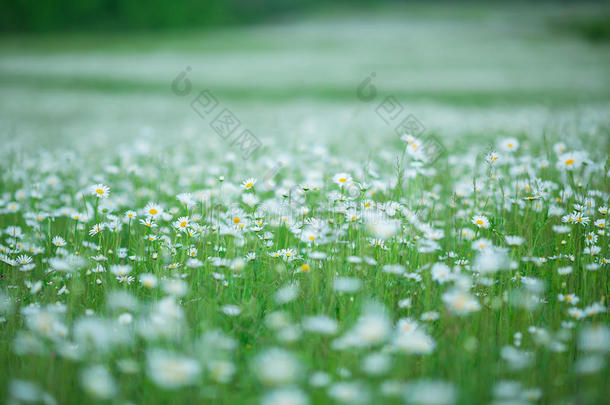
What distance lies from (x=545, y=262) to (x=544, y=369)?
3.54 ft

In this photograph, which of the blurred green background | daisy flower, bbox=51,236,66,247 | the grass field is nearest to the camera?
the grass field

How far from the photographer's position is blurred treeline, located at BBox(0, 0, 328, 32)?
4181 cm

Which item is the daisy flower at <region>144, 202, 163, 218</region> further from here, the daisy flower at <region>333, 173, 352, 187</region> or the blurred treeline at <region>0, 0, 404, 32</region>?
the blurred treeline at <region>0, 0, 404, 32</region>

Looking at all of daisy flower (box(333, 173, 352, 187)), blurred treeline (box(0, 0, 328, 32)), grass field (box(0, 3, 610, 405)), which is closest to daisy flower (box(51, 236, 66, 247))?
grass field (box(0, 3, 610, 405))

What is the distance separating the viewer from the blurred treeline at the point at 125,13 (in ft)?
137

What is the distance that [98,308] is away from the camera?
2393 mm

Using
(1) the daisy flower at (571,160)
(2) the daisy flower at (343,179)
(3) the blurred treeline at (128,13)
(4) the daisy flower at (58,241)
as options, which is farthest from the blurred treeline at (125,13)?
(1) the daisy flower at (571,160)

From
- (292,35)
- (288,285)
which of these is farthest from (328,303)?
(292,35)

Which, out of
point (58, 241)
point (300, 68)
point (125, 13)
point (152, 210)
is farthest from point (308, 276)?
point (125, 13)

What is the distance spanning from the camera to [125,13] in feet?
154

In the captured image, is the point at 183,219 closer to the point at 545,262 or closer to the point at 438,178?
the point at 545,262

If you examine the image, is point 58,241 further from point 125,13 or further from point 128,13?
point 125,13

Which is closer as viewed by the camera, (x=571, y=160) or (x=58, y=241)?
(x=58, y=241)

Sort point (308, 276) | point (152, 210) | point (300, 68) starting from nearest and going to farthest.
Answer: point (308, 276) → point (152, 210) → point (300, 68)
